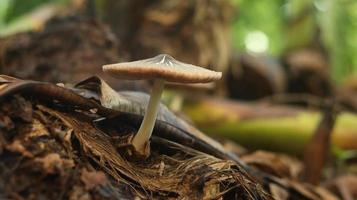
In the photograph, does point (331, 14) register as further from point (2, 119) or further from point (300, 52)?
point (2, 119)

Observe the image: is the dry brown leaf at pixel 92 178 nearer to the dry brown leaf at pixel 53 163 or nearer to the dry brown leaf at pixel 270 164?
the dry brown leaf at pixel 53 163

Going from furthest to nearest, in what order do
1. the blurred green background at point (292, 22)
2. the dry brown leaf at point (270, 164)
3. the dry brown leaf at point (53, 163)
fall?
1. the blurred green background at point (292, 22)
2. the dry brown leaf at point (270, 164)
3. the dry brown leaf at point (53, 163)

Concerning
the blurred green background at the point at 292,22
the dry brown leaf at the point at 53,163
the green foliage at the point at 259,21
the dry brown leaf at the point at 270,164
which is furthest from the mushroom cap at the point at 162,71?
the green foliage at the point at 259,21

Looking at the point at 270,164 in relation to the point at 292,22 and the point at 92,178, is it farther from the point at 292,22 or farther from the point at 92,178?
the point at 292,22

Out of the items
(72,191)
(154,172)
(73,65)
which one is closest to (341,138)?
(73,65)

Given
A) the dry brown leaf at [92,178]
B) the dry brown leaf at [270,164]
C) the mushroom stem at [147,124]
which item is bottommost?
the dry brown leaf at [270,164]

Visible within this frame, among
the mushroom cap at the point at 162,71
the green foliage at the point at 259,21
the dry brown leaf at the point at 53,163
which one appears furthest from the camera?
the green foliage at the point at 259,21
